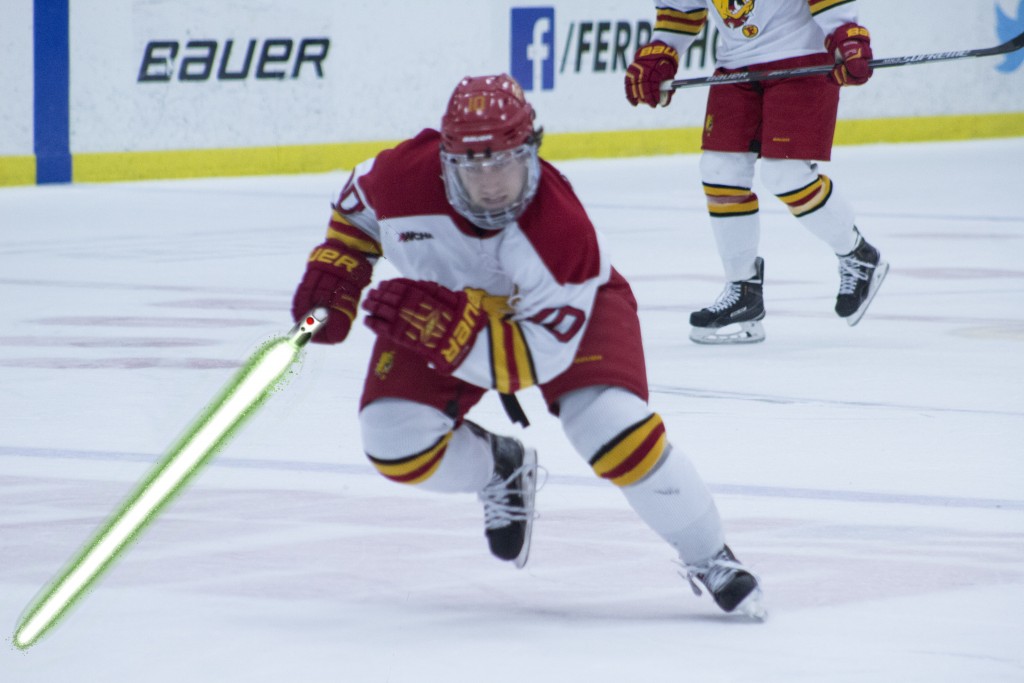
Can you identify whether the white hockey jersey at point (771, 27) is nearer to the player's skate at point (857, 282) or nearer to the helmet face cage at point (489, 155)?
the player's skate at point (857, 282)

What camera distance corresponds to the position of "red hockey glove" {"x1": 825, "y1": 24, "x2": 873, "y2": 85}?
15.4 ft

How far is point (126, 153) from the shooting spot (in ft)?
31.2

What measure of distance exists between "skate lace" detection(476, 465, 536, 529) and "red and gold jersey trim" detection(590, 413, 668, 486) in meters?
0.24

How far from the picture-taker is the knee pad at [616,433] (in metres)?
2.41

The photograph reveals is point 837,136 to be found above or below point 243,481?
below

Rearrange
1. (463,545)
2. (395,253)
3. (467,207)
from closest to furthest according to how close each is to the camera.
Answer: (467,207)
(395,253)
(463,545)

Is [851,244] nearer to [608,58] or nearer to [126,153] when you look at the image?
[126,153]

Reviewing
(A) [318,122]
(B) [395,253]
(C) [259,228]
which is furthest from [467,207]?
(A) [318,122]

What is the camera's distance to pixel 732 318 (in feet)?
16.0

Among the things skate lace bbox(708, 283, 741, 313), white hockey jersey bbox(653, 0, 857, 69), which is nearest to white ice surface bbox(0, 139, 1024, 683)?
skate lace bbox(708, 283, 741, 313)

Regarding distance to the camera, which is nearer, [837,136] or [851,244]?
[851,244]

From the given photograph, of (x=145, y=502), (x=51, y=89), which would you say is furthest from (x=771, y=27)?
(x=51, y=89)

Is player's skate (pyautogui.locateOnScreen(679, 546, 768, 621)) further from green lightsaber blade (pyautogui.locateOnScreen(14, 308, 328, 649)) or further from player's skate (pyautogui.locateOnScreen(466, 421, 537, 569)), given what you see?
green lightsaber blade (pyautogui.locateOnScreen(14, 308, 328, 649))

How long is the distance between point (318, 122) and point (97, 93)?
1293mm
